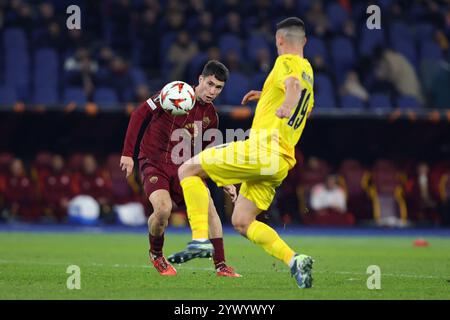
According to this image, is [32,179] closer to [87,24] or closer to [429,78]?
[87,24]

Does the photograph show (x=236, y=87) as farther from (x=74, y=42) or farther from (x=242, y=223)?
(x=242, y=223)

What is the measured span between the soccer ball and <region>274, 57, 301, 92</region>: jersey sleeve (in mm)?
1732

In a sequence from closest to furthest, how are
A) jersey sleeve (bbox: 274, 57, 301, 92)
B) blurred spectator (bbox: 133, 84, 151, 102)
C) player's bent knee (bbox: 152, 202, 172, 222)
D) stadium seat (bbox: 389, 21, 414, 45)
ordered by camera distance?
jersey sleeve (bbox: 274, 57, 301, 92)
player's bent knee (bbox: 152, 202, 172, 222)
blurred spectator (bbox: 133, 84, 151, 102)
stadium seat (bbox: 389, 21, 414, 45)

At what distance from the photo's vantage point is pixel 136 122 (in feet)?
33.9

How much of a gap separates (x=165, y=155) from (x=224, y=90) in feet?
34.3

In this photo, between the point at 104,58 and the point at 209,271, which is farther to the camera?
the point at 104,58

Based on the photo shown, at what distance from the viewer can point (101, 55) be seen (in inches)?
835

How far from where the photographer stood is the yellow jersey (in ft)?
28.7

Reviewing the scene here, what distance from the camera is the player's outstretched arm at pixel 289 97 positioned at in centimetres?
817

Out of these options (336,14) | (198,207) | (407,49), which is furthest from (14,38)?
(198,207)

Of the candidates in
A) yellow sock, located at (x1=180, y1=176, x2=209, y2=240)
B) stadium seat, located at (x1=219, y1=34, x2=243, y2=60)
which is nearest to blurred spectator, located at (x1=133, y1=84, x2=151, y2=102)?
stadium seat, located at (x1=219, y1=34, x2=243, y2=60)

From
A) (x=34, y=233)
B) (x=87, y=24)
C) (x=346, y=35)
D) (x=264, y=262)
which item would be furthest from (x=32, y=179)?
Answer: (x=264, y=262)

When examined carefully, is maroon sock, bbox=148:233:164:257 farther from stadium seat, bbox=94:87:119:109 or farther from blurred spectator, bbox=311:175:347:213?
blurred spectator, bbox=311:175:347:213
